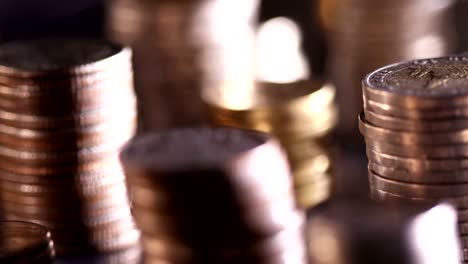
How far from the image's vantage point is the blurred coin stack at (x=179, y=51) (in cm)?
185

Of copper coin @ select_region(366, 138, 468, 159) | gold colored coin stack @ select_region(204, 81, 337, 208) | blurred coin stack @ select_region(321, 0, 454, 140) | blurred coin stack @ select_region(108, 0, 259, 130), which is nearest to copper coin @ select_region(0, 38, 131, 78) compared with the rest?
gold colored coin stack @ select_region(204, 81, 337, 208)

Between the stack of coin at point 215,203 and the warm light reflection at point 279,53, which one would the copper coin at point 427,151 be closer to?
the stack of coin at point 215,203

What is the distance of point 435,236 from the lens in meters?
1.05

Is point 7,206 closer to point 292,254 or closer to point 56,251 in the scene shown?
point 56,251

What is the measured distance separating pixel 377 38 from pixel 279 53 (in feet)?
0.97

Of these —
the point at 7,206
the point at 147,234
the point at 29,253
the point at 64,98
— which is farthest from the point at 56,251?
the point at 147,234

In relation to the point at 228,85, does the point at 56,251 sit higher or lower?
lower

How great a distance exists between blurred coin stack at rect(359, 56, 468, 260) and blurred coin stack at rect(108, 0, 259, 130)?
2.26ft

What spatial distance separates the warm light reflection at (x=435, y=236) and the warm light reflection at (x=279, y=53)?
0.98m

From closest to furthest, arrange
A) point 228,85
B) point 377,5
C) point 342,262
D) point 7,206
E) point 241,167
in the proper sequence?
point 241,167
point 342,262
point 7,206
point 228,85
point 377,5

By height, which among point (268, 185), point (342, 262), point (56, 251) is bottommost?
point (56, 251)

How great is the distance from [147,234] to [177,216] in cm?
5

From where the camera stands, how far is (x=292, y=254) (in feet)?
3.25

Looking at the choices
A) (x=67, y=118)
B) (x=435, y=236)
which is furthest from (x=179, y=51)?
(x=435, y=236)
